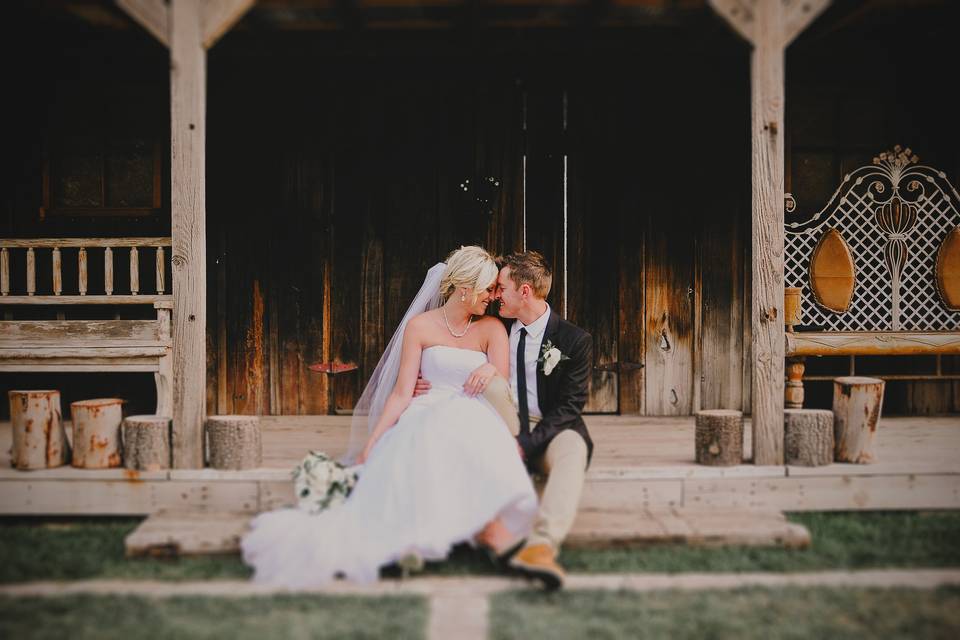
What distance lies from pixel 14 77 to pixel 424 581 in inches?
226

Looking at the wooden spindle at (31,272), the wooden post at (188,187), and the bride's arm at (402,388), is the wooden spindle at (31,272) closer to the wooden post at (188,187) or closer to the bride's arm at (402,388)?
the wooden post at (188,187)

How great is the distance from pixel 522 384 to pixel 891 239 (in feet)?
12.6

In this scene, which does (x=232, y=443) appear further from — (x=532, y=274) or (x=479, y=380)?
(x=532, y=274)

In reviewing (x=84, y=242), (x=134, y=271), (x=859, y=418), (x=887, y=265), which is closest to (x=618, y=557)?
(x=859, y=418)

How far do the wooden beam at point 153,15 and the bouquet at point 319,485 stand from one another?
2.53m

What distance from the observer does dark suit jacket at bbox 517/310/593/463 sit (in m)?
4.37

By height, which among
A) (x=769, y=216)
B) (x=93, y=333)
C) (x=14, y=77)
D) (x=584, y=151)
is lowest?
(x=93, y=333)

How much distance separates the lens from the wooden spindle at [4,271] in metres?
6.11

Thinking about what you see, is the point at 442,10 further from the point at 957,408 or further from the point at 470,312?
the point at 957,408

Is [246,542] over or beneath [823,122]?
beneath

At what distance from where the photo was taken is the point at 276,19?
5.41 metres

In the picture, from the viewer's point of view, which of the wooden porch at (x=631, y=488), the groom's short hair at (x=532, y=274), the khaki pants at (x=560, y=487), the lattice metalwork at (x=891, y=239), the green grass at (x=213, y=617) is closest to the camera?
the green grass at (x=213, y=617)

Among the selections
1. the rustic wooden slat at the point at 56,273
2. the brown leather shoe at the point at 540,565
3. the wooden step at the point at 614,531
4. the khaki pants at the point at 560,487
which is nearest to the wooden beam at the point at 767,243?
the wooden step at the point at 614,531

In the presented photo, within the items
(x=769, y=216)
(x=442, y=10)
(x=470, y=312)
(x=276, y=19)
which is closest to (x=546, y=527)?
(x=470, y=312)
